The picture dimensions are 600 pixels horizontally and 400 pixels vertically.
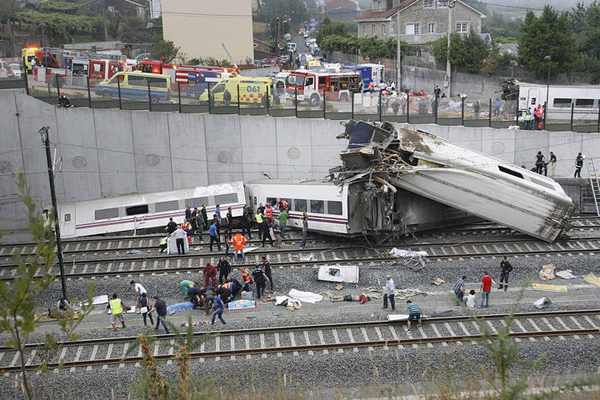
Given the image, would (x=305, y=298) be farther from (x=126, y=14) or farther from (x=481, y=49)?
(x=126, y=14)

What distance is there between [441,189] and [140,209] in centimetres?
1275

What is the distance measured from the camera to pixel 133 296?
2180 centimetres

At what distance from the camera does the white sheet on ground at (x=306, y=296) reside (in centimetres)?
2091

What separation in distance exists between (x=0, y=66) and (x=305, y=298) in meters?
19.1

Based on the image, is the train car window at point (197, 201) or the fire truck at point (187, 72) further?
the fire truck at point (187, 72)

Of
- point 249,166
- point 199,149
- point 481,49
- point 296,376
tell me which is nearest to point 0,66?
point 199,149

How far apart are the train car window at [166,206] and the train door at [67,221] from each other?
138 inches

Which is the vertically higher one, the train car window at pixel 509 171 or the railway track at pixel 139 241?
the train car window at pixel 509 171

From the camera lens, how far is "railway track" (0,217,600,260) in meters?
26.0

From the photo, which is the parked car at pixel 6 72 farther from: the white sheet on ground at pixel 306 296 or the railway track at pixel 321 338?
the white sheet on ground at pixel 306 296

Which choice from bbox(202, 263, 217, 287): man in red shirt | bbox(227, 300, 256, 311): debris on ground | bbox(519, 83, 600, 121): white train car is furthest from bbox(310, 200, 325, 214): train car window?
bbox(519, 83, 600, 121): white train car

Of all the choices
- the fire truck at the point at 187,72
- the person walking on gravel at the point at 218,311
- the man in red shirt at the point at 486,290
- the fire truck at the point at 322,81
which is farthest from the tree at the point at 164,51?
the man in red shirt at the point at 486,290

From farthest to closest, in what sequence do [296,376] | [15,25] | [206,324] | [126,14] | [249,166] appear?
1. [126,14]
2. [15,25]
3. [249,166]
4. [206,324]
5. [296,376]

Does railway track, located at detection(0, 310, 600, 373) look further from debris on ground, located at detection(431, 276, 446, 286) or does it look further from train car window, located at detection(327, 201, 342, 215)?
train car window, located at detection(327, 201, 342, 215)
